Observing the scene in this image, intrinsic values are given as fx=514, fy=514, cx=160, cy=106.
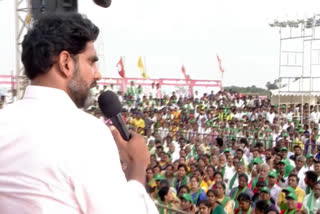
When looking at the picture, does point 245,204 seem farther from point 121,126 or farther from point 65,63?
point 65,63

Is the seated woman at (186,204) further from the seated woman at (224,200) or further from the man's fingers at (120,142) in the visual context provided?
the man's fingers at (120,142)

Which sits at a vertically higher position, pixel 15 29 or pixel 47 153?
pixel 15 29

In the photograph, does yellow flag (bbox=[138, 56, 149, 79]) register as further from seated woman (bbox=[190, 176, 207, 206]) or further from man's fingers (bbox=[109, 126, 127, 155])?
man's fingers (bbox=[109, 126, 127, 155])

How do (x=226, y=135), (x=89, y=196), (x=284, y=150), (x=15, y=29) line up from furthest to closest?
1. (x=226, y=135)
2. (x=15, y=29)
3. (x=284, y=150)
4. (x=89, y=196)

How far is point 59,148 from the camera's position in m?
0.89

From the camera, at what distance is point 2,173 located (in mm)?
933

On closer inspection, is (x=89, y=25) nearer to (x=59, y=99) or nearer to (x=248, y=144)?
(x=59, y=99)

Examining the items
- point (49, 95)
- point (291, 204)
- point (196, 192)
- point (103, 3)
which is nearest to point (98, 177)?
point (49, 95)

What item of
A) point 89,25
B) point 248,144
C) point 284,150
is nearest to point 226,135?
point 248,144

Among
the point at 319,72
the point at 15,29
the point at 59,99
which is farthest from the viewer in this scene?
the point at 319,72

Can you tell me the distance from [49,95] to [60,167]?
0.18 meters

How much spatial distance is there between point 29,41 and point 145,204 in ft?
1.35

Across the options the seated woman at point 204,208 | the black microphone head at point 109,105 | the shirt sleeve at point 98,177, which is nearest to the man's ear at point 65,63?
the shirt sleeve at point 98,177

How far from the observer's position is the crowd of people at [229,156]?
19.4 feet
